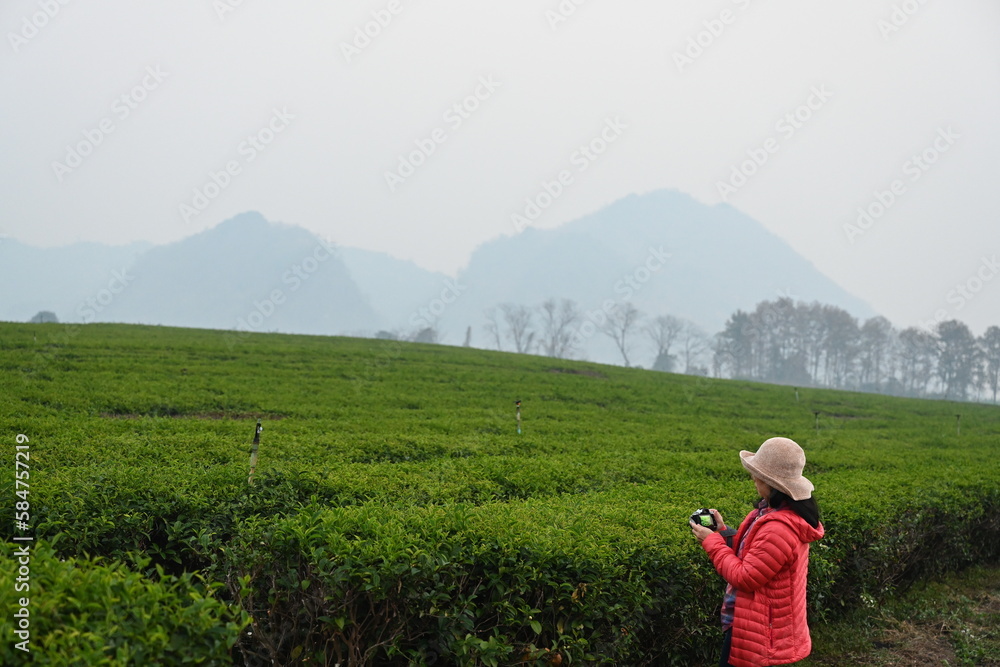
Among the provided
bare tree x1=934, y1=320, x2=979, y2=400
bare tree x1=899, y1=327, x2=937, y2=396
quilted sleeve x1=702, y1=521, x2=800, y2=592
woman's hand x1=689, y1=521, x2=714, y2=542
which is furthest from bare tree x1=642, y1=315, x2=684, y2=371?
quilted sleeve x1=702, y1=521, x2=800, y2=592

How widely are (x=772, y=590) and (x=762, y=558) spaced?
0.24 m

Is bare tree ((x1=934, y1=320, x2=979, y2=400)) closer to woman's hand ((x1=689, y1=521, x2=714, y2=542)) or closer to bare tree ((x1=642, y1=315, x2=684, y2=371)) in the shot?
bare tree ((x1=642, y1=315, x2=684, y2=371))

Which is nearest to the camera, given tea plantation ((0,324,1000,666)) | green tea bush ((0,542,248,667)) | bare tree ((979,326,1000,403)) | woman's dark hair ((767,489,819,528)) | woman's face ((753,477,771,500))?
green tea bush ((0,542,248,667))

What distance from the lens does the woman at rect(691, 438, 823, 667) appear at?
126 inches

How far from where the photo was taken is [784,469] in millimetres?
3266

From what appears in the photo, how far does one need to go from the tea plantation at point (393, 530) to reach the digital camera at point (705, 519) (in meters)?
0.57

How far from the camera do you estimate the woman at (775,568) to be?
319cm

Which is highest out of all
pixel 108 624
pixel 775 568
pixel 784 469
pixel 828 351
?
pixel 828 351

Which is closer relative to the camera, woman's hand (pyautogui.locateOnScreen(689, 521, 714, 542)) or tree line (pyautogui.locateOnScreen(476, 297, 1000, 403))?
woman's hand (pyautogui.locateOnScreen(689, 521, 714, 542))

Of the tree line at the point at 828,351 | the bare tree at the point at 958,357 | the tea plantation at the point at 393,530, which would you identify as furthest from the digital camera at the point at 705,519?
the bare tree at the point at 958,357

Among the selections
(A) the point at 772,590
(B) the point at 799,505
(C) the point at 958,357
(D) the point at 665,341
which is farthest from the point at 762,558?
(D) the point at 665,341

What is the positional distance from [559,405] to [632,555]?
12.5 metres

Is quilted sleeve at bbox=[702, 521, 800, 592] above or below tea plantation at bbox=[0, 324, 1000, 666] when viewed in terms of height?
above

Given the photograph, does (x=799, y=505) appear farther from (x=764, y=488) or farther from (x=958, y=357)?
(x=958, y=357)
